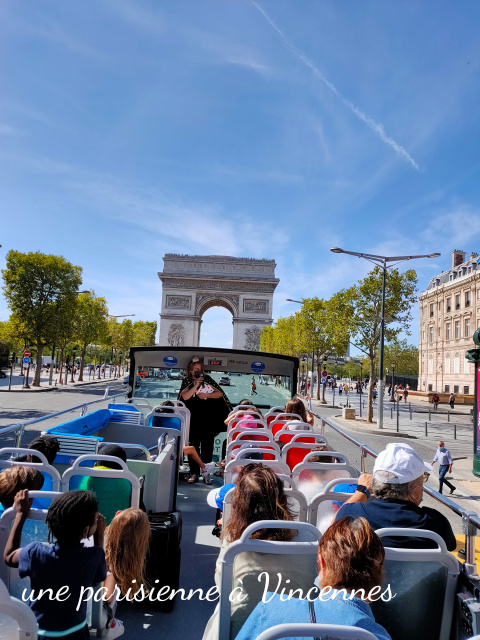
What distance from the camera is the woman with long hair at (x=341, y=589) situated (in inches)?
60.3

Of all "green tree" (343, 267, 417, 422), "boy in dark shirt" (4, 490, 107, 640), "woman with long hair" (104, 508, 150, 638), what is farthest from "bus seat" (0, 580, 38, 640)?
"green tree" (343, 267, 417, 422)

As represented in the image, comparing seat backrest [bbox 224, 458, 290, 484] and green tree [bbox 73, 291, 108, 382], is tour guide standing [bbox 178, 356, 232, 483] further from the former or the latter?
green tree [bbox 73, 291, 108, 382]

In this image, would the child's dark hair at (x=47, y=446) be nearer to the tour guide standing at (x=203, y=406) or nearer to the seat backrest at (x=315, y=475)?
the seat backrest at (x=315, y=475)

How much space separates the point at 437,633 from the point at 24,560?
2.02 metres

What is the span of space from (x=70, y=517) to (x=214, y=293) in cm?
6384

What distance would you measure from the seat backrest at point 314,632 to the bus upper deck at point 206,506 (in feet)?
2.40

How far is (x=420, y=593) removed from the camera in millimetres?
2248

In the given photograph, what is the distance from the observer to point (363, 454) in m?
5.73

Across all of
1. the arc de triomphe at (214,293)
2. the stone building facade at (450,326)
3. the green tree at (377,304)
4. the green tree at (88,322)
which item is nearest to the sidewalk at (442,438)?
the green tree at (377,304)

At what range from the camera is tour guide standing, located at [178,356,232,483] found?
8773 millimetres

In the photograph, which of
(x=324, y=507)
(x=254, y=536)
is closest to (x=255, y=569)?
(x=254, y=536)

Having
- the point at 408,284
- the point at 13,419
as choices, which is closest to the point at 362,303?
the point at 408,284

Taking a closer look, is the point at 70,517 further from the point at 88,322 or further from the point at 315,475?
the point at 88,322

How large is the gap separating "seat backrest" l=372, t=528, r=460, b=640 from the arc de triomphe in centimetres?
6263
